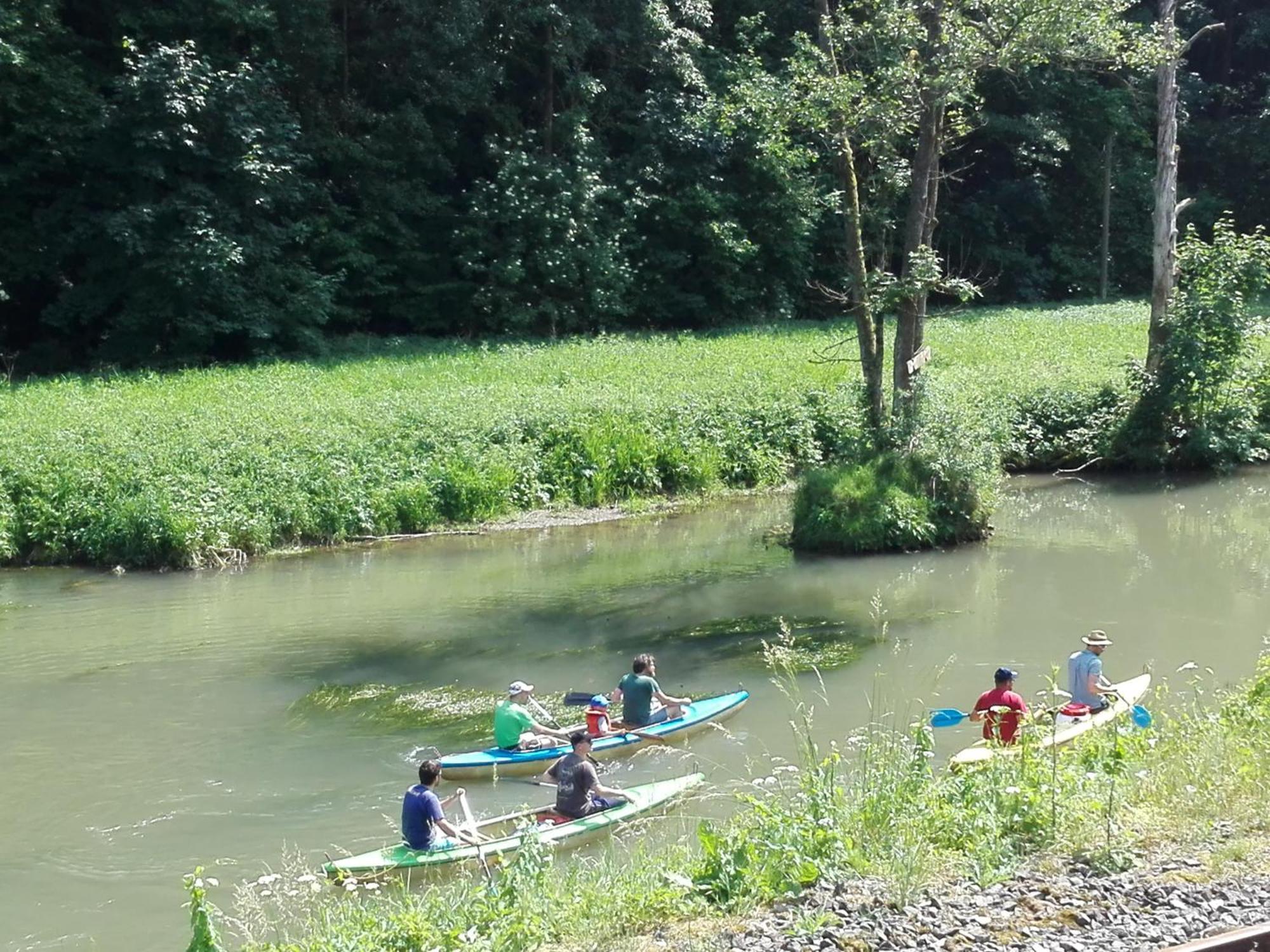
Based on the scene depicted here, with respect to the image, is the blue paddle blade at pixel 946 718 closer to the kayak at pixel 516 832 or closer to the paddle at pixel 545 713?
the kayak at pixel 516 832

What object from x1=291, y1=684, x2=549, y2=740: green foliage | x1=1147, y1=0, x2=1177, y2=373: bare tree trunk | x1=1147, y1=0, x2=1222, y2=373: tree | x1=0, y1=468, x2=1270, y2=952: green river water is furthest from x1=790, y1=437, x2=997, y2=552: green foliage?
x1=291, y1=684, x2=549, y2=740: green foliage

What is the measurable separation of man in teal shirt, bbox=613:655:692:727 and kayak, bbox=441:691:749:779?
0.14 meters

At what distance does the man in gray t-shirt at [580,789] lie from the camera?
10469 mm

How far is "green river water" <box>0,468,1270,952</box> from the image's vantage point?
10.5 metres

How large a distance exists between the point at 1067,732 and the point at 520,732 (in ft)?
15.8

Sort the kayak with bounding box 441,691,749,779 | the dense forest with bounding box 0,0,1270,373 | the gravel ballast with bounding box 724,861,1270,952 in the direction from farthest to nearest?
the dense forest with bounding box 0,0,1270,373 → the kayak with bounding box 441,691,749,779 → the gravel ballast with bounding box 724,861,1270,952

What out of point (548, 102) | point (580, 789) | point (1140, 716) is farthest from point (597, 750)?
point (548, 102)

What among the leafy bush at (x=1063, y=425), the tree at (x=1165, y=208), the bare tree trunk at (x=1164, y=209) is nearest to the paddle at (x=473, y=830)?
the leafy bush at (x=1063, y=425)

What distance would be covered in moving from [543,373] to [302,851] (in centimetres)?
1918

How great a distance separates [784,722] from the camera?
41.8 ft

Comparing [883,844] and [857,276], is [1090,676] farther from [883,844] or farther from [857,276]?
[857,276]

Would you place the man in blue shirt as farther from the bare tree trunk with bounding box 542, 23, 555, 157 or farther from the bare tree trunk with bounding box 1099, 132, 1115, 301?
the bare tree trunk with bounding box 1099, 132, 1115, 301

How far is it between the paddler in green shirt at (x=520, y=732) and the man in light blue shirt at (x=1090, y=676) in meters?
4.76

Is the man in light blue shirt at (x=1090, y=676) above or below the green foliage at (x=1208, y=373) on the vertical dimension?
below
